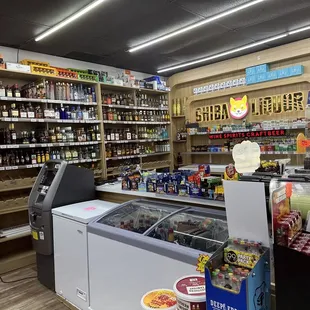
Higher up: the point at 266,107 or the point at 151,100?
the point at 151,100

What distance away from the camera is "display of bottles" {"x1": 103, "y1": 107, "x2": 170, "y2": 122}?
5594mm

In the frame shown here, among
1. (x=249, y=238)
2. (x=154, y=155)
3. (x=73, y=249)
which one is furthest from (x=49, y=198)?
(x=154, y=155)

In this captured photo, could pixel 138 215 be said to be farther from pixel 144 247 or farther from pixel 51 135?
pixel 51 135

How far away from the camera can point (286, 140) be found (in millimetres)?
5152

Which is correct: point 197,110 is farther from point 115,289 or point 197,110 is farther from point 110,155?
point 115,289

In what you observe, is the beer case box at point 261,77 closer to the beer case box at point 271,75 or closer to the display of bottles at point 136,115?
the beer case box at point 271,75

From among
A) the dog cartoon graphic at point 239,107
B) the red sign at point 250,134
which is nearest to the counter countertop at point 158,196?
the red sign at point 250,134

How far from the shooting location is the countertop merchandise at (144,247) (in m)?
1.97

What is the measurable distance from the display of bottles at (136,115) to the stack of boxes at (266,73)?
1.99 m

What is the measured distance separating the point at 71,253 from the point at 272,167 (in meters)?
2.05

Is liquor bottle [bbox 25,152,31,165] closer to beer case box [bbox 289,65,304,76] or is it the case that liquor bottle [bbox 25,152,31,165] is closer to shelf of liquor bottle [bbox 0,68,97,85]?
shelf of liquor bottle [bbox 0,68,97,85]

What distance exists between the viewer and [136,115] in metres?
6.12

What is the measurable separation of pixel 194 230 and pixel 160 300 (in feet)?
2.85

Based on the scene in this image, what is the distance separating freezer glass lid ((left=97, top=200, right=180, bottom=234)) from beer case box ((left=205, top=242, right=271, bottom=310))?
136 cm
